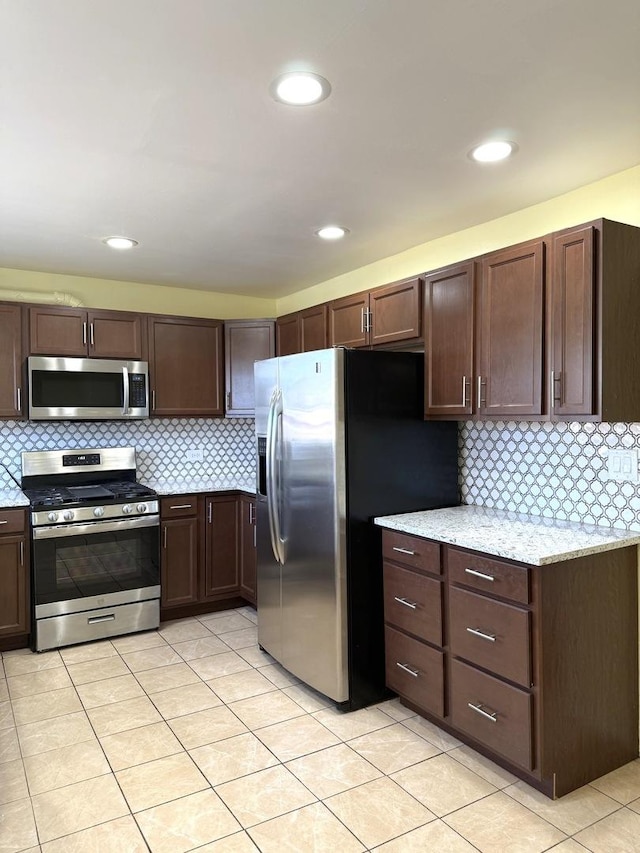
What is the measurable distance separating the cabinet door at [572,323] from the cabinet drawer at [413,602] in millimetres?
959

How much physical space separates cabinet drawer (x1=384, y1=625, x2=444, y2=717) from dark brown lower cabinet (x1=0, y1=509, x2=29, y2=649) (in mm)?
2217

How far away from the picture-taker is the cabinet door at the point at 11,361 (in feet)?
12.4

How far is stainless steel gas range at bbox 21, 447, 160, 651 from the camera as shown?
A: 364 centimetres

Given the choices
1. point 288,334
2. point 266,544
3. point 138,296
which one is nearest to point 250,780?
point 266,544

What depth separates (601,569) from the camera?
2.35m

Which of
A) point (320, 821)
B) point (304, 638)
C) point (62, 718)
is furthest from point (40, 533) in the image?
point (320, 821)

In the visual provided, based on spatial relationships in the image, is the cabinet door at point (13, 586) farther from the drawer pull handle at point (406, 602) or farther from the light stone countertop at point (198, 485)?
the drawer pull handle at point (406, 602)

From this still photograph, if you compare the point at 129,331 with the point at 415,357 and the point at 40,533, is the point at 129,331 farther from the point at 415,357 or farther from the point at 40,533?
the point at 415,357

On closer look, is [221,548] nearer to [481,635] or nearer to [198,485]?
[198,485]

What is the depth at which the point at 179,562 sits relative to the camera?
4172mm

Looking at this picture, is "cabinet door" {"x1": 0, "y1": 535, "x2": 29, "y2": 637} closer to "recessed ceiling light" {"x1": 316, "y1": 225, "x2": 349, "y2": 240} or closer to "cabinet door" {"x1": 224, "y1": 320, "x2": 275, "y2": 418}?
"cabinet door" {"x1": 224, "y1": 320, "x2": 275, "y2": 418}

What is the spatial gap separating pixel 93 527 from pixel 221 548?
939 millimetres

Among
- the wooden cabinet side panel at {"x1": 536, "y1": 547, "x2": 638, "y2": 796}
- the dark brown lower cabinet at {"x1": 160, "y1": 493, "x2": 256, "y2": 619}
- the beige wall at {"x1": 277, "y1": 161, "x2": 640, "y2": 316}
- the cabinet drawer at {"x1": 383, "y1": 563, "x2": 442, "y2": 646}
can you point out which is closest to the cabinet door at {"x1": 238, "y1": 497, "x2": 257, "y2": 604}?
the dark brown lower cabinet at {"x1": 160, "y1": 493, "x2": 256, "y2": 619}

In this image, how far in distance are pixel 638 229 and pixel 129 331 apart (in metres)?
3.17
